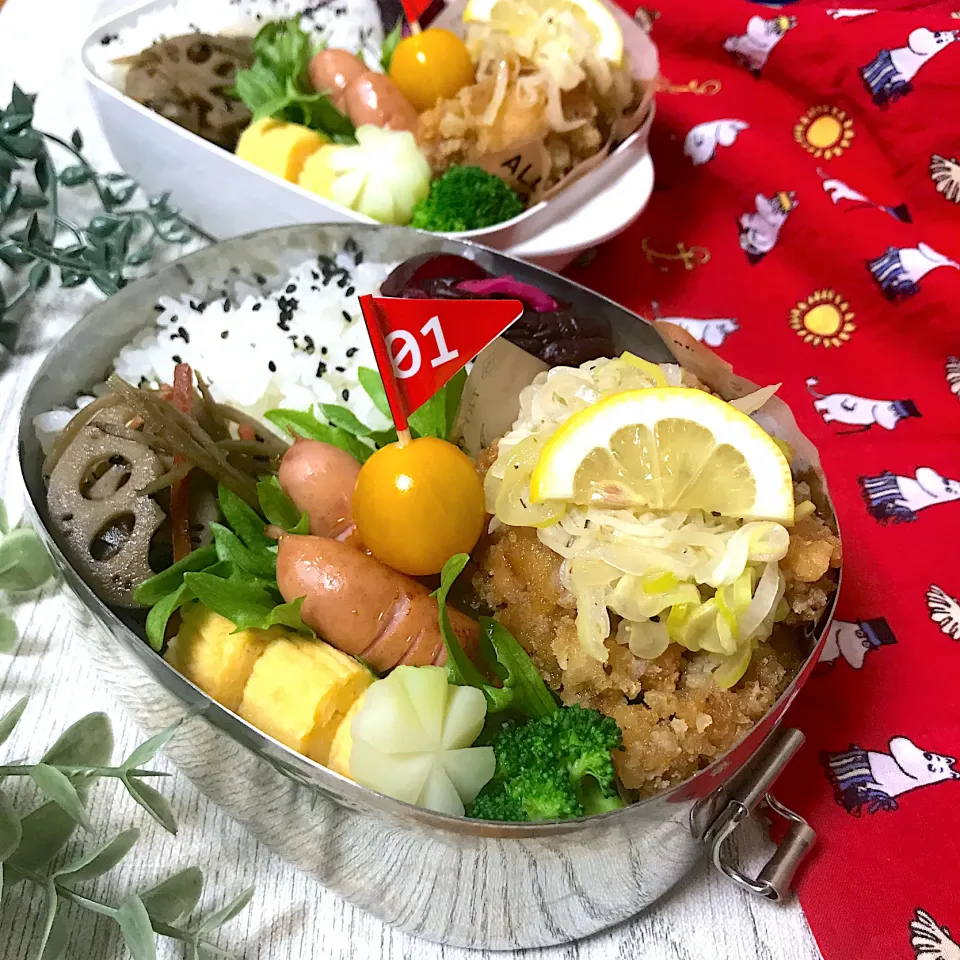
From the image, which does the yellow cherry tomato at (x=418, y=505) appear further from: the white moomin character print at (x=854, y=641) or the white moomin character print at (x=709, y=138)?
the white moomin character print at (x=709, y=138)

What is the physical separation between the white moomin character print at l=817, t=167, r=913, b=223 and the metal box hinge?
1.23 meters

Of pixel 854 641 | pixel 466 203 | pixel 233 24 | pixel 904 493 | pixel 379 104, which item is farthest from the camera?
pixel 233 24

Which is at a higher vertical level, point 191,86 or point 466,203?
point 191,86

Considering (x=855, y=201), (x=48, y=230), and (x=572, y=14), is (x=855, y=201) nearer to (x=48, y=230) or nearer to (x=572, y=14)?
(x=572, y=14)

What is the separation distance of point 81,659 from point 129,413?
0.42 metres

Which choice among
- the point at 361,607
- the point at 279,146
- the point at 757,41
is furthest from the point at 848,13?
the point at 361,607

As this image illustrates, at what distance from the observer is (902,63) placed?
1.84 metres

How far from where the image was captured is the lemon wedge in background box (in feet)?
5.86

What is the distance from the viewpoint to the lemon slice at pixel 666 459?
100cm

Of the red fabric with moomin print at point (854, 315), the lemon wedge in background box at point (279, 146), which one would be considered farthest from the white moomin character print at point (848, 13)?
the lemon wedge in background box at point (279, 146)

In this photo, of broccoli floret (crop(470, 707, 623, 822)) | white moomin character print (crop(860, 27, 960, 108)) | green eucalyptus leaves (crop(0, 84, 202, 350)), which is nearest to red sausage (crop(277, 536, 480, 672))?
broccoli floret (crop(470, 707, 623, 822))

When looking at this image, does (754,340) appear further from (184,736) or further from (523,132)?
(184,736)

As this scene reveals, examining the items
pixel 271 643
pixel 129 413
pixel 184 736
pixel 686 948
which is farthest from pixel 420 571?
pixel 686 948

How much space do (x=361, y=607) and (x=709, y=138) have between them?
150cm
